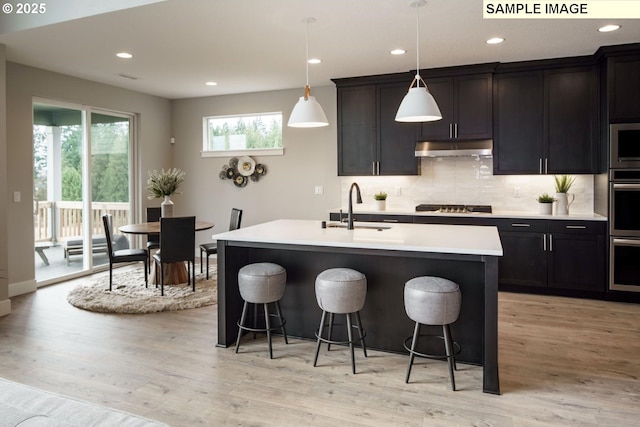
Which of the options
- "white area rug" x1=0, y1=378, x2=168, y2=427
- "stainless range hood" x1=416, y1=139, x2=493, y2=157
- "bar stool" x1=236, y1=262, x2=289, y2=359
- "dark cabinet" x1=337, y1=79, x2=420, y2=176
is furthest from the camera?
"dark cabinet" x1=337, y1=79, x2=420, y2=176

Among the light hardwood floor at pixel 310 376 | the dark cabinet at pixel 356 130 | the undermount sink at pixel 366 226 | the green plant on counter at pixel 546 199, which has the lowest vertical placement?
the light hardwood floor at pixel 310 376

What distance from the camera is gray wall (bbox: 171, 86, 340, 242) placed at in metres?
6.33

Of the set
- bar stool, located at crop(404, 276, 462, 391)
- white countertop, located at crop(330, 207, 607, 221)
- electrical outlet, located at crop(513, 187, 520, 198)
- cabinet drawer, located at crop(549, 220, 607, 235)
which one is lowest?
bar stool, located at crop(404, 276, 462, 391)

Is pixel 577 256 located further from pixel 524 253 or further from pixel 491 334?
pixel 491 334

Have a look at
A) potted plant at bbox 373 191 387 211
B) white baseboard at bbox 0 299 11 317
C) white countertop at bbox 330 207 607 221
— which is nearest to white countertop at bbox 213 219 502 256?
white countertop at bbox 330 207 607 221

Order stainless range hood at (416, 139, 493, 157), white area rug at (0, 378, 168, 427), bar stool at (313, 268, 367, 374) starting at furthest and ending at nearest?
stainless range hood at (416, 139, 493, 157)
bar stool at (313, 268, 367, 374)
white area rug at (0, 378, 168, 427)

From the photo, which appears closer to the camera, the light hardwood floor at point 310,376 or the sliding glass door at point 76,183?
the light hardwood floor at point 310,376

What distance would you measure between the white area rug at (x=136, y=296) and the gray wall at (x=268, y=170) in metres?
1.67

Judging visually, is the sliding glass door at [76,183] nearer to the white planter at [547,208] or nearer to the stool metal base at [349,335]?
the stool metal base at [349,335]

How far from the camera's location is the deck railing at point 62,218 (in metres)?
5.43

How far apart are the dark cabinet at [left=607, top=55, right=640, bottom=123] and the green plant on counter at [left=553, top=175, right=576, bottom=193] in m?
0.81

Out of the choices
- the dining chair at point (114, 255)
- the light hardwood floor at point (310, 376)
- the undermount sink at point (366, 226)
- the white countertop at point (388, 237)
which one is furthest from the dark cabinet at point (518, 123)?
the dining chair at point (114, 255)

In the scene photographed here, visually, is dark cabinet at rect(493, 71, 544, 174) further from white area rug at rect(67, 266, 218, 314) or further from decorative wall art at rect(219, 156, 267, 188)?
white area rug at rect(67, 266, 218, 314)

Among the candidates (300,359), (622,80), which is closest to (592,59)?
(622,80)
